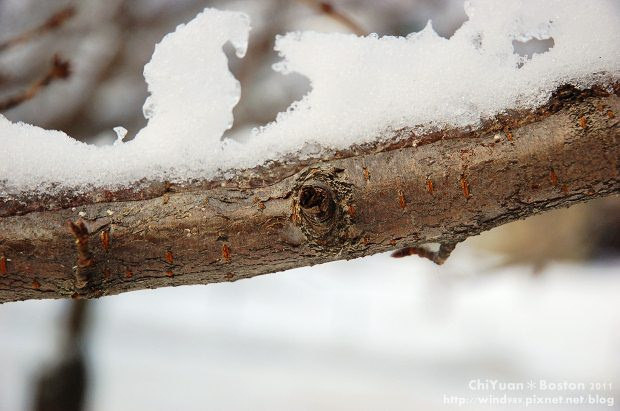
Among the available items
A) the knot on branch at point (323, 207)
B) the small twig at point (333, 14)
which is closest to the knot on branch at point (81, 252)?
→ the knot on branch at point (323, 207)

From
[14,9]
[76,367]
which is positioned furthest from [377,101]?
[76,367]

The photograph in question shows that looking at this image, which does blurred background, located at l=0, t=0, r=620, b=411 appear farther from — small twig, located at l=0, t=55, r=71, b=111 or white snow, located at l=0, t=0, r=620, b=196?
white snow, located at l=0, t=0, r=620, b=196

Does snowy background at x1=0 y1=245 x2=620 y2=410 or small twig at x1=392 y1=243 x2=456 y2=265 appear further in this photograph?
snowy background at x1=0 y1=245 x2=620 y2=410

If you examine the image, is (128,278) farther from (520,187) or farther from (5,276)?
(520,187)

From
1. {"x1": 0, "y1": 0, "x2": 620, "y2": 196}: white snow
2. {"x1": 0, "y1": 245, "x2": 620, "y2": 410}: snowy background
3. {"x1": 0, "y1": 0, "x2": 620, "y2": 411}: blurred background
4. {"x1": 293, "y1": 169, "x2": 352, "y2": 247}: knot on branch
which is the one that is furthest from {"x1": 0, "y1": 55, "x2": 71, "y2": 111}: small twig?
{"x1": 0, "y1": 245, "x2": 620, "y2": 410}: snowy background

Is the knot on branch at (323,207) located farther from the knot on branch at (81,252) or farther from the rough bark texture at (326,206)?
the knot on branch at (81,252)

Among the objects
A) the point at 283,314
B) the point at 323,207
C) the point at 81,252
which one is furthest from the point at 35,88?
the point at 283,314

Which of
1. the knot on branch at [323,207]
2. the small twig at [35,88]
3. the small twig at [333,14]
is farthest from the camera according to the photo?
the small twig at [333,14]
